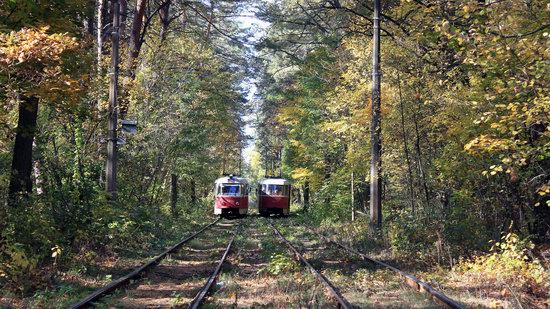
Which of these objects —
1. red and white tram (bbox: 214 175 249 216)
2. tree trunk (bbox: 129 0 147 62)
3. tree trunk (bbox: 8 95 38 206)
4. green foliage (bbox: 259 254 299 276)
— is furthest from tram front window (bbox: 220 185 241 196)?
green foliage (bbox: 259 254 299 276)

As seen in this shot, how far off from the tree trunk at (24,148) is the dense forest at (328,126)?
4 centimetres

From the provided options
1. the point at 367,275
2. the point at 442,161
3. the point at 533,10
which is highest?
the point at 533,10

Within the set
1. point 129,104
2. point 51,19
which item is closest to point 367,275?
point 51,19

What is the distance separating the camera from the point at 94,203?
1344 centimetres

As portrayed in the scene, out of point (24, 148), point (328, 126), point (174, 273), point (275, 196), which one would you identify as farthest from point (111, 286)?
point (275, 196)

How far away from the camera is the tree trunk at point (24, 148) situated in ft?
38.5

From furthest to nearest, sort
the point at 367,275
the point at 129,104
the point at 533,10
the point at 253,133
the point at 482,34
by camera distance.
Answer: the point at 253,133
the point at 129,104
the point at 367,275
the point at 533,10
the point at 482,34

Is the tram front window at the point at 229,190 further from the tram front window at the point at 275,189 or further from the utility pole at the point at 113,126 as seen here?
the utility pole at the point at 113,126

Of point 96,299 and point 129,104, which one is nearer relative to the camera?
point 96,299

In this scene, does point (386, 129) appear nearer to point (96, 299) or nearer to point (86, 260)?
point (86, 260)

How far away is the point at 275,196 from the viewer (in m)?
35.6

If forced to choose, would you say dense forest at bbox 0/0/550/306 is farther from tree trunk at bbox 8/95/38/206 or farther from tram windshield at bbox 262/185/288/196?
tram windshield at bbox 262/185/288/196

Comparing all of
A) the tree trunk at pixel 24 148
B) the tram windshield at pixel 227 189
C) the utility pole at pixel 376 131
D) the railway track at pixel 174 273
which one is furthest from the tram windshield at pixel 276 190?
the tree trunk at pixel 24 148

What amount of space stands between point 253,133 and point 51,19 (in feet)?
173
